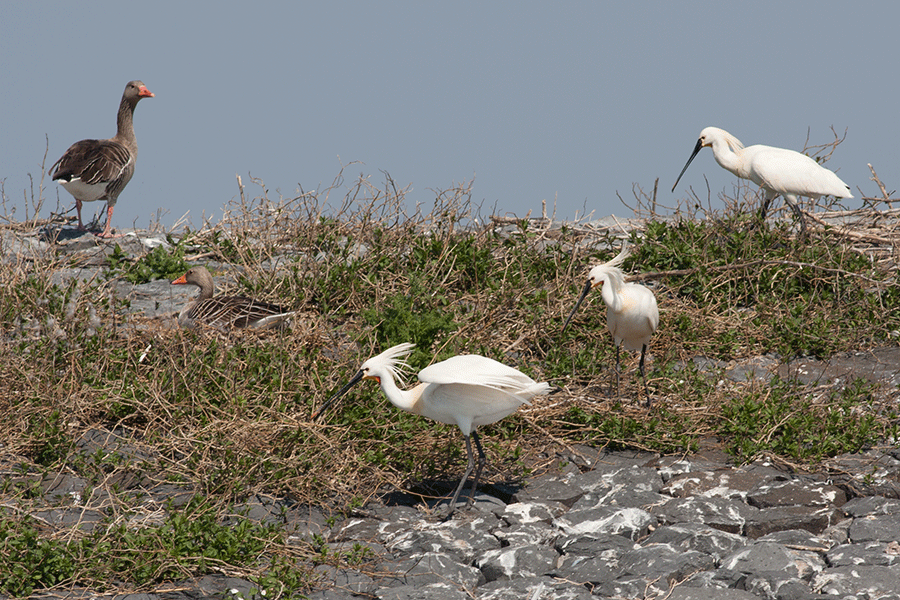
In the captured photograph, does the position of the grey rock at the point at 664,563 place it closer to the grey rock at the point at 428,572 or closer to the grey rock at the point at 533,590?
the grey rock at the point at 533,590

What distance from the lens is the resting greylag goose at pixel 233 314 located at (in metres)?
8.32

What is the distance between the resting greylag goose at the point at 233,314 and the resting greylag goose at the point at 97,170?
4.01m

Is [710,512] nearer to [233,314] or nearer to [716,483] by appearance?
[716,483]

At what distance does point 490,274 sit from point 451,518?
4.22 meters

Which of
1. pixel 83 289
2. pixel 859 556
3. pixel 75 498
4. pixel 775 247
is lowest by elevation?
pixel 75 498

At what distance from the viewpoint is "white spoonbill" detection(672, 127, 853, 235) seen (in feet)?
33.9

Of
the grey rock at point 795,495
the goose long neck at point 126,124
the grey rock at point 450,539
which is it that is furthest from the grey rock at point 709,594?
the goose long neck at point 126,124

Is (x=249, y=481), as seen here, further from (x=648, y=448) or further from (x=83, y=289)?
(x=83, y=289)

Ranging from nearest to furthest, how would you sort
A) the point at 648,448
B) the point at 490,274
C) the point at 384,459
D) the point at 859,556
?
the point at 859,556
the point at 384,459
the point at 648,448
the point at 490,274

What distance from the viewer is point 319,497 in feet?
20.1

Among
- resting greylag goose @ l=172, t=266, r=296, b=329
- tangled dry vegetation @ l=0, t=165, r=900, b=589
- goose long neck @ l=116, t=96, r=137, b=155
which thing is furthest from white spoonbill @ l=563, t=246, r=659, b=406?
goose long neck @ l=116, t=96, r=137, b=155

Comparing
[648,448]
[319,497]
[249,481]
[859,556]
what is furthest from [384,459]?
[859,556]

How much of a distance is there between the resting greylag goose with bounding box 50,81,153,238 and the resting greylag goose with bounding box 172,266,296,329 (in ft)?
13.2

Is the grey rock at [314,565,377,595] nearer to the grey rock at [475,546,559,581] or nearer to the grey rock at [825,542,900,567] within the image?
the grey rock at [475,546,559,581]
